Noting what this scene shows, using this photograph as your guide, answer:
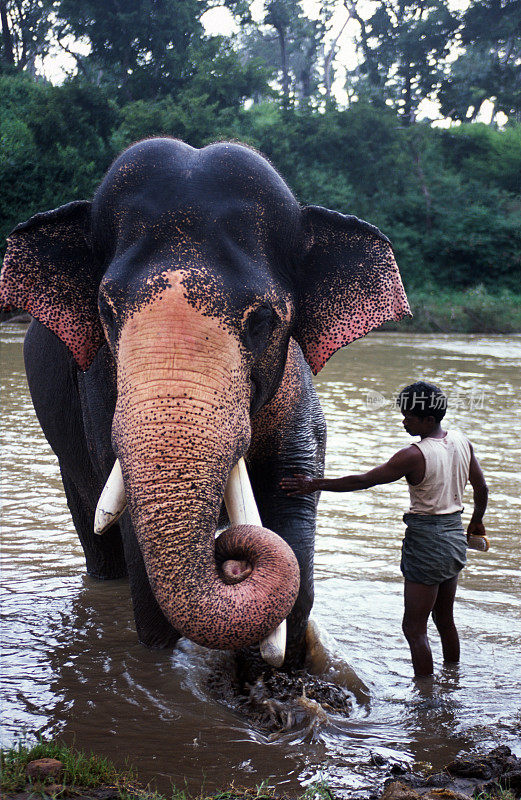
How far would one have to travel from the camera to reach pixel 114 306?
2609mm

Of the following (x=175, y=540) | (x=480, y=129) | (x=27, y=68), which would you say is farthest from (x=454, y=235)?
(x=175, y=540)

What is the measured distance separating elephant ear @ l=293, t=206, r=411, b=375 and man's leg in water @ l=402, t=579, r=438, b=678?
3.12ft

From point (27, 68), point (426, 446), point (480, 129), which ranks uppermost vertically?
point (27, 68)

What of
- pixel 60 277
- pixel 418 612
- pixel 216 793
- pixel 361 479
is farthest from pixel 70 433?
pixel 216 793

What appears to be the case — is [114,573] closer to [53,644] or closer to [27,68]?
[53,644]

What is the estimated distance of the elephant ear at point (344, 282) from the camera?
3236 millimetres

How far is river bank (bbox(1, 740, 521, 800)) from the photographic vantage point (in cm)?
236

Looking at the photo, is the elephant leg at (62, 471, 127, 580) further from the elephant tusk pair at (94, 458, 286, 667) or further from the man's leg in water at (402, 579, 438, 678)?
the elephant tusk pair at (94, 458, 286, 667)

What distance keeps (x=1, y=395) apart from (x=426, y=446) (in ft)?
29.2

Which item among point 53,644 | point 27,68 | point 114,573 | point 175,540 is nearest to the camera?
point 175,540

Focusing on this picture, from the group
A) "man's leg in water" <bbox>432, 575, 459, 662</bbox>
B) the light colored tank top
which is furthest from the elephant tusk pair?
"man's leg in water" <bbox>432, 575, 459, 662</bbox>

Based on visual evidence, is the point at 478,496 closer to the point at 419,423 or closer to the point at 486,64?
the point at 419,423

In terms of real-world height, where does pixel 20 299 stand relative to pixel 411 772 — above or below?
above

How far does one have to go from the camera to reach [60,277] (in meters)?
3.23
